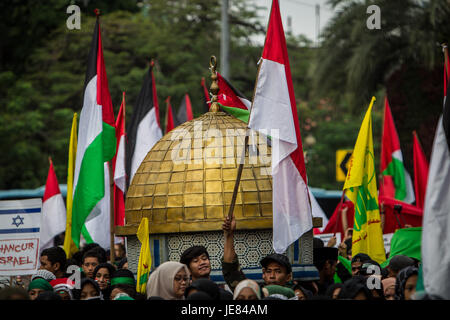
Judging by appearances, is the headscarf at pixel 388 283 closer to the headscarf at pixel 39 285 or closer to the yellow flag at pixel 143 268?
the yellow flag at pixel 143 268

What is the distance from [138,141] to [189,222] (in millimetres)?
5390

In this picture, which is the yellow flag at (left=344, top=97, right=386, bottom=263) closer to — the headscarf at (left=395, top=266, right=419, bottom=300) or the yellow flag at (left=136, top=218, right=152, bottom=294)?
the yellow flag at (left=136, top=218, right=152, bottom=294)

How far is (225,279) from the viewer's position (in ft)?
30.7

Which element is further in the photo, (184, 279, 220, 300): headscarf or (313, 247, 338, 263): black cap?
(313, 247, 338, 263): black cap

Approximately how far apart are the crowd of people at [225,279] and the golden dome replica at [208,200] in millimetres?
524

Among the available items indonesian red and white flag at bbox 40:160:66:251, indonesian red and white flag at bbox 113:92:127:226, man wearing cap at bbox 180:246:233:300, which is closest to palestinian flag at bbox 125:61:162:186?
indonesian red and white flag at bbox 113:92:127:226

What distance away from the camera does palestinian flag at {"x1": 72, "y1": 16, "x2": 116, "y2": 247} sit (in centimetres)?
1130

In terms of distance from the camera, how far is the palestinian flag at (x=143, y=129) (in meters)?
15.4

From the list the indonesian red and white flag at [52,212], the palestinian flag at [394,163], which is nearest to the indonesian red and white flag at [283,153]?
the indonesian red and white flag at [52,212]

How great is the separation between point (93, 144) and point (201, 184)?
5.97ft

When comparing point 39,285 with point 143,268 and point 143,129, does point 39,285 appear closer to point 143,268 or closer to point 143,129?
point 143,268

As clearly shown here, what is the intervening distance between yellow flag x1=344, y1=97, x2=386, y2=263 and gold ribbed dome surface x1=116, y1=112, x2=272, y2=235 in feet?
5.24
